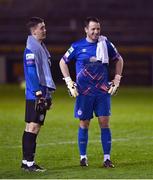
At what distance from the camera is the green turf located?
8961 millimetres

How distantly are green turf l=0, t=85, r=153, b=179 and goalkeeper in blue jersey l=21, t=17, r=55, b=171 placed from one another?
0.37 meters

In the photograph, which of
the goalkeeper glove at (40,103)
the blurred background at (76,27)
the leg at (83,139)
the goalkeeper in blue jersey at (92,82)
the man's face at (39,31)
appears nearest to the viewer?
the goalkeeper glove at (40,103)

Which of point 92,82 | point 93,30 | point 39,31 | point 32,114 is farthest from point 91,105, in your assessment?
point 39,31

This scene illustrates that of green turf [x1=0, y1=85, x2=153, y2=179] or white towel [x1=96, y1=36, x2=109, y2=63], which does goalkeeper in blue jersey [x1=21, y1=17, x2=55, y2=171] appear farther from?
white towel [x1=96, y1=36, x2=109, y2=63]

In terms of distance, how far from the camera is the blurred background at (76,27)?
39.5m

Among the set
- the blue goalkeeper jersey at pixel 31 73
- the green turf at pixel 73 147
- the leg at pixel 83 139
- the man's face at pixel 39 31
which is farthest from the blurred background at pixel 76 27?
the blue goalkeeper jersey at pixel 31 73

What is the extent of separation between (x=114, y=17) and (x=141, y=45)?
340 centimetres

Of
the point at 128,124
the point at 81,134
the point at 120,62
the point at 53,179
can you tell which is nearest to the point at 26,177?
the point at 53,179

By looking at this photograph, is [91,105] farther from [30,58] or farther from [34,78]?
[30,58]

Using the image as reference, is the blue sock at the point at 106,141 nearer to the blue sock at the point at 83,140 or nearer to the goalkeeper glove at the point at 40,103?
the blue sock at the point at 83,140

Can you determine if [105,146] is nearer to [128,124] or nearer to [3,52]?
[128,124]

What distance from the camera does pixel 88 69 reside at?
9.70m

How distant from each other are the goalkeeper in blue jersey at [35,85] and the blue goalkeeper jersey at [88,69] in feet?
1.80

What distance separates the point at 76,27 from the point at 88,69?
3267 cm
